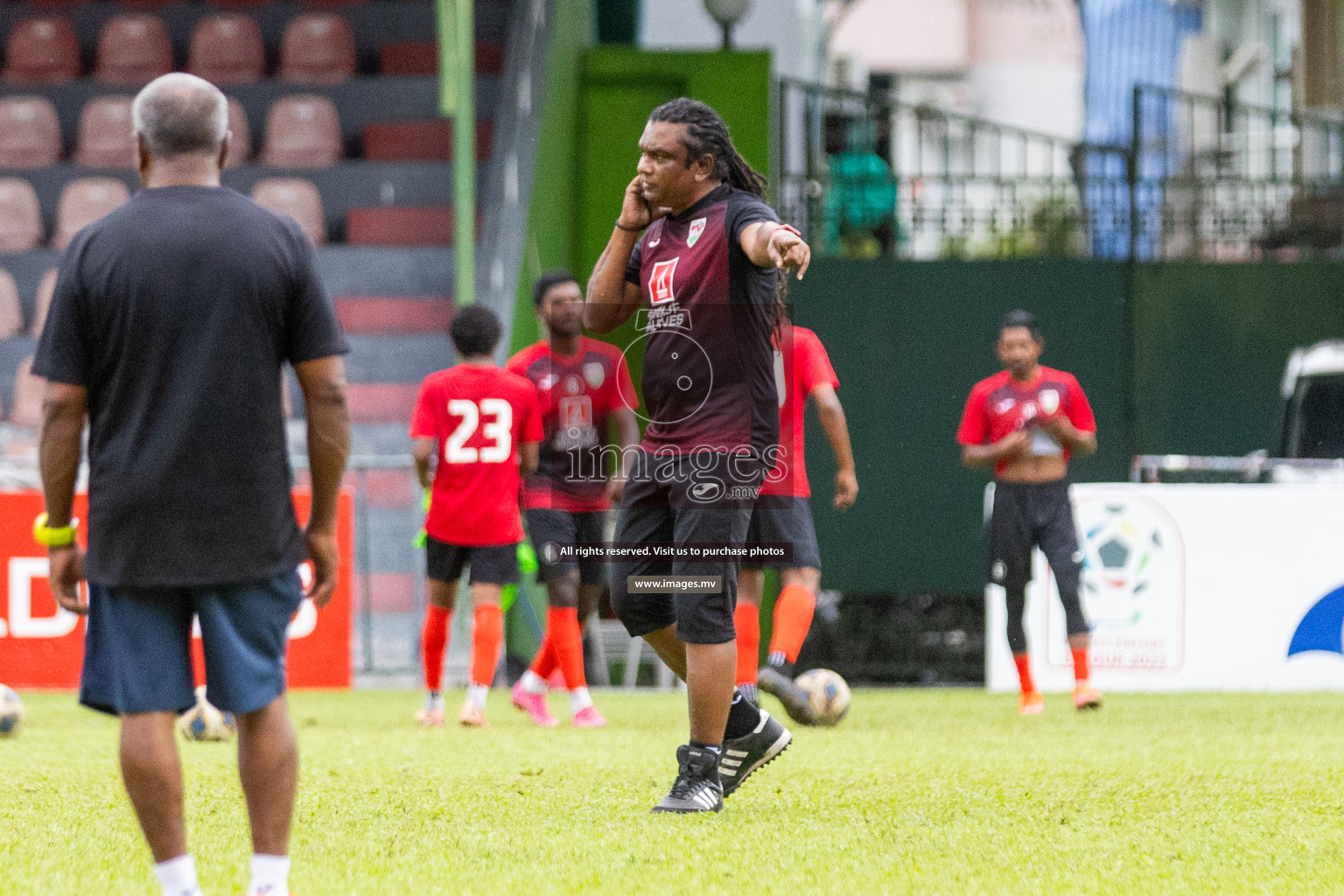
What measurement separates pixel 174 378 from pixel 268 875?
1023 millimetres

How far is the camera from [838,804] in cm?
573

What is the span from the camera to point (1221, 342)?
1502 cm

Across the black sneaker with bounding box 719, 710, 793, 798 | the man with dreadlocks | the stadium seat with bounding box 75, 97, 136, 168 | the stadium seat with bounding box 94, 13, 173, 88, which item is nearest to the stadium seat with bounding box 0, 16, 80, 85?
the stadium seat with bounding box 94, 13, 173, 88

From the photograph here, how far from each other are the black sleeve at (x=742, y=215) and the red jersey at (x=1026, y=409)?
5.40 meters

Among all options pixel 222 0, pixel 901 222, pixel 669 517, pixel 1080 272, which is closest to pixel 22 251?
pixel 222 0

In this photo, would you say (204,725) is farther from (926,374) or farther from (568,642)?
(926,374)

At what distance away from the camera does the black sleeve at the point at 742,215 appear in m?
5.14

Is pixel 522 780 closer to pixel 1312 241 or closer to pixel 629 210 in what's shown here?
pixel 629 210

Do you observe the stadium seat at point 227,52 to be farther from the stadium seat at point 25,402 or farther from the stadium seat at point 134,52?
the stadium seat at point 25,402

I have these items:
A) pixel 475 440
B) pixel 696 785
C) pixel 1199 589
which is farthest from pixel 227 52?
pixel 696 785

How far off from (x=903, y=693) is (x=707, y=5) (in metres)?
6.20

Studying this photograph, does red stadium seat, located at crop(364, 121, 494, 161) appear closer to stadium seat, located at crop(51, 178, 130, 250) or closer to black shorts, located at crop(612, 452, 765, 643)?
stadium seat, located at crop(51, 178, 130, 250)

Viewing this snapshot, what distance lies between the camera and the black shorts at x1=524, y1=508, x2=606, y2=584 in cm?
936

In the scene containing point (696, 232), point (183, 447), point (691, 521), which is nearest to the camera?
point (183, 447)
